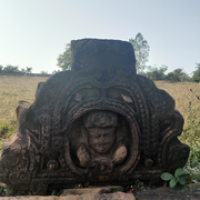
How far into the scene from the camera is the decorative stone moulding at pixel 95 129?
194 centimetres

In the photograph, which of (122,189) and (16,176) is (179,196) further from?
(16,176)

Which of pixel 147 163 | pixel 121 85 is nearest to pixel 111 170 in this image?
pixel 147 163

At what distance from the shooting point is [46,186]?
1987 millimetres

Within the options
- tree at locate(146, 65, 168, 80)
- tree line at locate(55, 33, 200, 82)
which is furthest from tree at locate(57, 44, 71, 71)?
tree at locate(146, 65, 168, 80)

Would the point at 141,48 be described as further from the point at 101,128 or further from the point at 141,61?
the point at 101,128

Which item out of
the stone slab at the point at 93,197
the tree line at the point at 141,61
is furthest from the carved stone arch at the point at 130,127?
the tree line at the point at 141,61

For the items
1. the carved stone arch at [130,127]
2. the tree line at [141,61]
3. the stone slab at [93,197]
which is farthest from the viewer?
the tree line at [141,61]

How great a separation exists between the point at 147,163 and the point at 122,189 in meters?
0.43

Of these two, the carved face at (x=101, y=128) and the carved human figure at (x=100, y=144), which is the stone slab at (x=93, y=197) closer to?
the carved human figure at (x=100, y=144)

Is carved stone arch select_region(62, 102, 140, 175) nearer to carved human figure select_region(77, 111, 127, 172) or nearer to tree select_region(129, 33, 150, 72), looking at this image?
carved human figure select_region(77, 111, 127, 172)

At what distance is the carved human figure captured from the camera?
6.51 feet

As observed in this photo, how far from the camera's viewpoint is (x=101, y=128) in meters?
2.01

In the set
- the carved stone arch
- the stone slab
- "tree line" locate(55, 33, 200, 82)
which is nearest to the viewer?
the stone slab

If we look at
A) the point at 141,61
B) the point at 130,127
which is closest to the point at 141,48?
the point at 141,61
